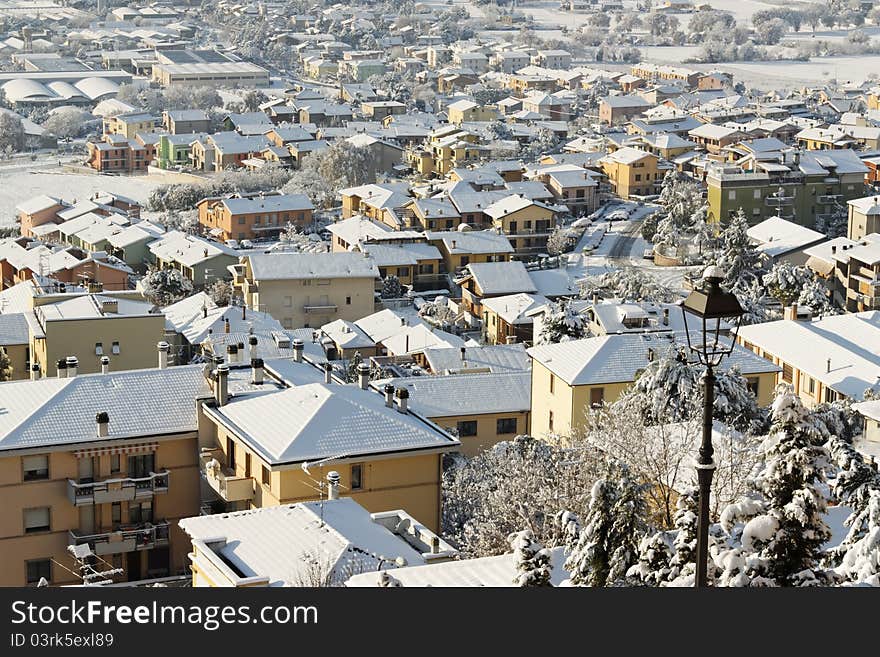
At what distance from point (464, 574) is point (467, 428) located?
8.10 m

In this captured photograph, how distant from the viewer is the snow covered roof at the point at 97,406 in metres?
9.65

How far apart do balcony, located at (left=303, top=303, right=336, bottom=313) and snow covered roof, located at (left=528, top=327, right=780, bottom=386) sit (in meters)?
8.50

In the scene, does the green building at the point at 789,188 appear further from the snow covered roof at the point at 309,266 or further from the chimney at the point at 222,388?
the chimney at the point at 222,388

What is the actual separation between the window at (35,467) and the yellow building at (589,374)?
522 centimetres

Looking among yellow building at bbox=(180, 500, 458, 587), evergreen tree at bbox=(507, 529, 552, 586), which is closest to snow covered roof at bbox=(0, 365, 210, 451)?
yellow building at bbox=(180, 500, 458, 587)

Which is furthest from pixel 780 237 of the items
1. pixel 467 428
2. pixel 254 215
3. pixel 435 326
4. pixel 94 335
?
pixel 94 335

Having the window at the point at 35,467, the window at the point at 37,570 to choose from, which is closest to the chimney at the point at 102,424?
the window at the point at 35,467

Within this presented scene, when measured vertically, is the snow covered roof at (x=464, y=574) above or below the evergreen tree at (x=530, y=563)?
below

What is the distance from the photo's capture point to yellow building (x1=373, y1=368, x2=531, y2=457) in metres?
14.1

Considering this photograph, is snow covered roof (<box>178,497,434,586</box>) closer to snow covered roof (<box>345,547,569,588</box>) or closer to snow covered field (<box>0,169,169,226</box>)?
snow covered roof (<box>345,547,569,588</box>)

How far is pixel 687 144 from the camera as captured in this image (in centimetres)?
3831

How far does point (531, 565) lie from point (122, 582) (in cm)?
528

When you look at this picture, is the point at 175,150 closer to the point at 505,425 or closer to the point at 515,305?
the point at 515,305

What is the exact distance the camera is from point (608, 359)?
544 inches
